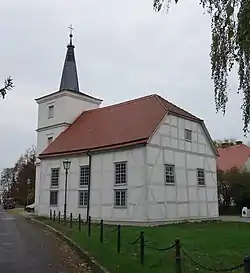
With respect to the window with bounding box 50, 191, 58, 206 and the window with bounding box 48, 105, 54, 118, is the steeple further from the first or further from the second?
the window with bounding box 50, 191, 58, 206

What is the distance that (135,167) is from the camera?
86.0ft

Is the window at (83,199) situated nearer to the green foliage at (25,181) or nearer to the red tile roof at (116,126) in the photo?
the red tile roof at (116,126)

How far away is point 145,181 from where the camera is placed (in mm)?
25391

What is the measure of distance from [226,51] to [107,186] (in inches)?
806

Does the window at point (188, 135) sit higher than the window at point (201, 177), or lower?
higher

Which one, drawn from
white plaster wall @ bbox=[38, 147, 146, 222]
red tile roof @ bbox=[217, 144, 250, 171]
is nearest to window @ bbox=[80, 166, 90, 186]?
white plaster wall @ bbox=[38, 147, 146, 222]

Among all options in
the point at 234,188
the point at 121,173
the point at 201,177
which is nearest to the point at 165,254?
the point at 121,173

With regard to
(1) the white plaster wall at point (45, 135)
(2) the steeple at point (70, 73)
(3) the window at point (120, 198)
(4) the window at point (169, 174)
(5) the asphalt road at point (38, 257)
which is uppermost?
(2) the steeple at point (70, 73)

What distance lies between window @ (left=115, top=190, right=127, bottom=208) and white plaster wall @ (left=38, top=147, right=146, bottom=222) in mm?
304

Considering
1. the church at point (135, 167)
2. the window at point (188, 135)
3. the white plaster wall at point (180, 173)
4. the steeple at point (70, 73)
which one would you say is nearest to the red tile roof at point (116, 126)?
the church at point (135, 167)

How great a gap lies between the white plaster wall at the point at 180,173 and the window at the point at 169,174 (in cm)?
30

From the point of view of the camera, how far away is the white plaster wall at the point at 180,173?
25.9 meters

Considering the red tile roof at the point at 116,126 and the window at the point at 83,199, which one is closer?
the red tile roof at the point at 116,126

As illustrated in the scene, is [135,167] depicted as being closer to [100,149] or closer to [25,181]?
[100,149]
